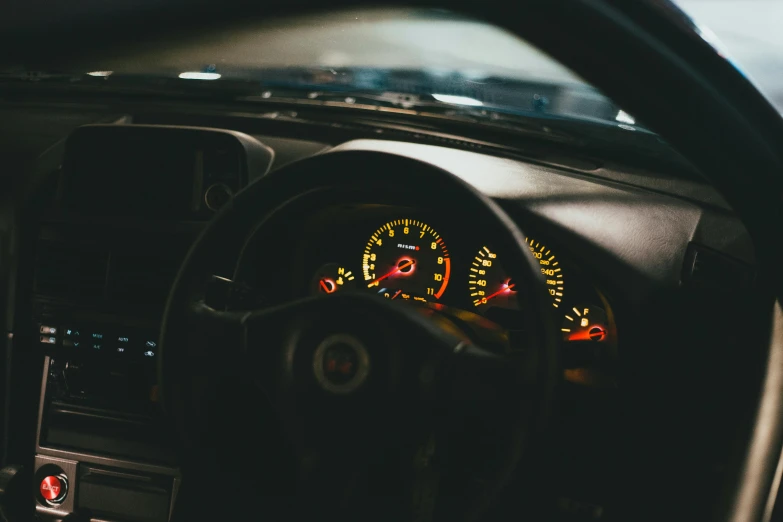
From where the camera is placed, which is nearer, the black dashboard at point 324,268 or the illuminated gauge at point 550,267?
the black dashboard at point 324,268

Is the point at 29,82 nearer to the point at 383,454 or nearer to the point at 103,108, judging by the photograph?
the point at 103,108

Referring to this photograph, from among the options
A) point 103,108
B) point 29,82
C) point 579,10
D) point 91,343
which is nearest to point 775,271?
point 579,10

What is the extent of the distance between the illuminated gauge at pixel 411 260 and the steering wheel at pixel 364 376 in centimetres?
44

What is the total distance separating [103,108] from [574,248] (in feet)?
6.18

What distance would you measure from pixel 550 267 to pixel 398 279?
17.9 inches

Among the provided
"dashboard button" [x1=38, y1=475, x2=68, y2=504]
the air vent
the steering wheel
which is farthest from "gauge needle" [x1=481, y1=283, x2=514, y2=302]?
"dashboard button" [x1=38, y1=475, x2=68, y2=504]

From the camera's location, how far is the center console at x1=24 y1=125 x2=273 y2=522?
2.69m

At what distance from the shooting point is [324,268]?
2529 millimetres

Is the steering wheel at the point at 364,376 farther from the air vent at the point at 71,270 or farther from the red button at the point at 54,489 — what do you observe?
the red button at the point at 54,489

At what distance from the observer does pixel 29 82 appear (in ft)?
10.4

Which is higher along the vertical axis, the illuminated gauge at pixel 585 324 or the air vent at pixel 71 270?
the illuminated gauge at pixel 585 324

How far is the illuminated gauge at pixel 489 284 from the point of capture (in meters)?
2.40

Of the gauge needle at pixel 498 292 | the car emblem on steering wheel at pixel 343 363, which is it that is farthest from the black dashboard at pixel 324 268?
the car emblem on steering wheel at pixel 343 363

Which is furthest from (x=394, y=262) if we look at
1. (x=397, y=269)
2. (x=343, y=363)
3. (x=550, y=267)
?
(x=343, y=363)
